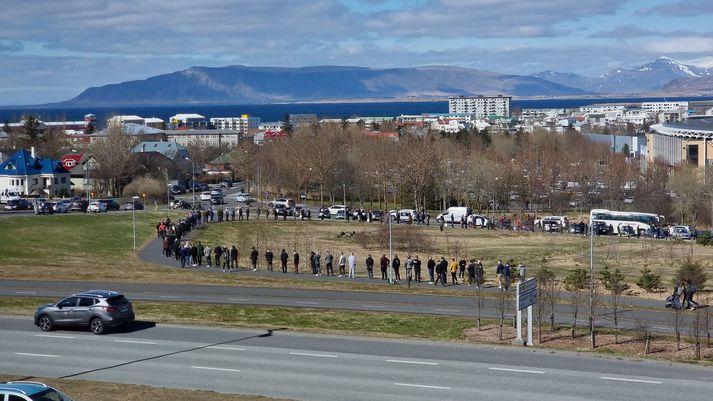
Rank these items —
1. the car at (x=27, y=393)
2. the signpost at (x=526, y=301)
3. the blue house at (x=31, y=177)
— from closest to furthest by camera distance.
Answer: the car at (x=27, y=393)
the signpost at (x=526, y=301)
the blue house at (x=31, y=177)

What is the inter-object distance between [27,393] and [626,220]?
2793 inches

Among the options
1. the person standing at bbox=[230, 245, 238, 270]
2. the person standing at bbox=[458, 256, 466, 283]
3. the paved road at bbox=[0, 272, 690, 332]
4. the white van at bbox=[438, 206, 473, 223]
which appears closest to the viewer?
the paved road at bbox=[0, 272, 690, 332]

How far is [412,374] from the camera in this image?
24.4m

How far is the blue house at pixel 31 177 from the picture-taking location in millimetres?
107625

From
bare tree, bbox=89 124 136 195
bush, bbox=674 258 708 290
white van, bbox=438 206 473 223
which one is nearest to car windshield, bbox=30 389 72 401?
bush, bbox=674 258 708 290

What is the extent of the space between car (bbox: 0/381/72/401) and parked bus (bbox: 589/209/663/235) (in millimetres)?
64434

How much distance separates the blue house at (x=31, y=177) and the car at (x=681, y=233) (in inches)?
2734

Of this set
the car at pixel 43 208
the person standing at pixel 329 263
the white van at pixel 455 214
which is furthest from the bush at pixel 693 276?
the car at pixel 43 208

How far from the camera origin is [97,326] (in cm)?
3005

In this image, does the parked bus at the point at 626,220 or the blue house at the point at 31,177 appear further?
the blue house at the point at 31,177

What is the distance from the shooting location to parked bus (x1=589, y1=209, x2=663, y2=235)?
7800 cm

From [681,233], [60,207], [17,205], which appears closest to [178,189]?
[17,205]

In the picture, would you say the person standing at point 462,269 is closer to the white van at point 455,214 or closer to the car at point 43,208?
the white van at point 455,214

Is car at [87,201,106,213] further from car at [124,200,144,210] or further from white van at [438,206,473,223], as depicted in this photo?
white van at [438,206,473,223]
